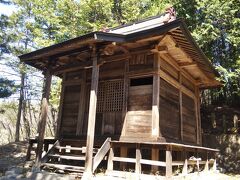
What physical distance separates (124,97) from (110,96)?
70 cm

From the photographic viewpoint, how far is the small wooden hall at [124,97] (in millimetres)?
8219

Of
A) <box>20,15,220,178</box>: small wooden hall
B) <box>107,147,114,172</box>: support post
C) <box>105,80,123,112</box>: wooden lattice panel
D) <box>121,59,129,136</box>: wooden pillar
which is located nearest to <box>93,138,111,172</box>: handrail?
<box>20,15,220,178</box>: small wooden hall

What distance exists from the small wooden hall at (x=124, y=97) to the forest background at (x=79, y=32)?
427cm

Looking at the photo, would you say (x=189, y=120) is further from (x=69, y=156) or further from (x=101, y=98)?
(x=69, y=156)

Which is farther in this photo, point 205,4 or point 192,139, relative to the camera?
point 205,4

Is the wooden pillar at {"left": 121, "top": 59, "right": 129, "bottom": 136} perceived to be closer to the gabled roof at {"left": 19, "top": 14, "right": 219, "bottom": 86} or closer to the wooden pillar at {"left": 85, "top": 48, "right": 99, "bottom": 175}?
the gabled roof at {"left": 19, "top": 14, "right": 219, "bottom": 86}

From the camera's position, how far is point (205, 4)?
617 inches

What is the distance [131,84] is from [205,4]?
345 inches

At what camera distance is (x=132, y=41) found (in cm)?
862

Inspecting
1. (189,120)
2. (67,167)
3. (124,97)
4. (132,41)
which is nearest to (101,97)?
(124,97)

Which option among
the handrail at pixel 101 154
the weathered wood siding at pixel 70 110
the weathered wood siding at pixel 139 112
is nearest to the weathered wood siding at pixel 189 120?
the weathered wood siding at pixel 139 112

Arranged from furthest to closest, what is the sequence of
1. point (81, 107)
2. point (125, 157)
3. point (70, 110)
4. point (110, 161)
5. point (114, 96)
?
point (70, 110)
point (81, 107)
point (114, 96)
point (125, 157)
point (110, 161)

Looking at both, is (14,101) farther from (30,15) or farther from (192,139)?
(192,139)

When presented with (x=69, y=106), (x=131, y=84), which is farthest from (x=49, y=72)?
(x=131, y=84)
